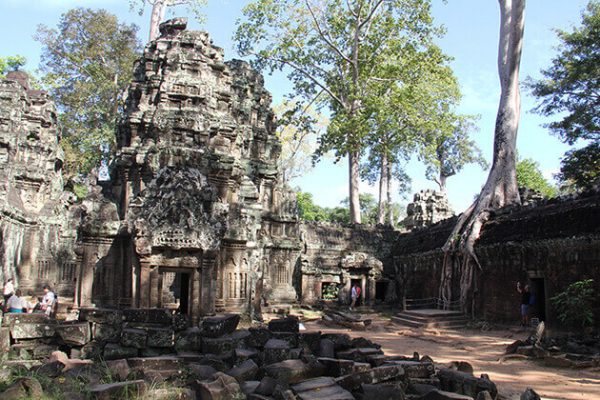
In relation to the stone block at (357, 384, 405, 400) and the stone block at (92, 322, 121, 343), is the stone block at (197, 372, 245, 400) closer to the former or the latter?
the stone block at (357, 384, 405, 400)

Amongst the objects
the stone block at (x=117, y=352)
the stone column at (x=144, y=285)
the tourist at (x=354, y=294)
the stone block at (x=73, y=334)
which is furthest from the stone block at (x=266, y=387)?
the tourist at (x=354, y=294)

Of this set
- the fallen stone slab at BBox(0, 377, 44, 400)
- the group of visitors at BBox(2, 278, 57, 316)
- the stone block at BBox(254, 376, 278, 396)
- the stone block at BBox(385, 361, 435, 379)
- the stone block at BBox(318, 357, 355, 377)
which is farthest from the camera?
the group of visitors at BBox(2, 278, 57, 316)

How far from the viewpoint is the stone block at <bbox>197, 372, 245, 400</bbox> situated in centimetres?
496

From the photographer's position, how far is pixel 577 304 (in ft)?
37.3

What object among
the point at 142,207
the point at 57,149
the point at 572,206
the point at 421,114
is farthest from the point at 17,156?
the point at 572,206

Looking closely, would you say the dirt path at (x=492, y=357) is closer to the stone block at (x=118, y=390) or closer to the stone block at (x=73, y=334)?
the stone block at (x=118, y=390)

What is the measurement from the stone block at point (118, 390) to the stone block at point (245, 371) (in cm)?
100

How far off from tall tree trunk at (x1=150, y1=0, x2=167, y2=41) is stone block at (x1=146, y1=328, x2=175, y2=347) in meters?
20.6

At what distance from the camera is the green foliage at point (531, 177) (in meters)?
38.9

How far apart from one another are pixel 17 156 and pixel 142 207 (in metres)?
15.0

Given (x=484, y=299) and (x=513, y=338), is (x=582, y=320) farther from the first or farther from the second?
(x=484, y=299)

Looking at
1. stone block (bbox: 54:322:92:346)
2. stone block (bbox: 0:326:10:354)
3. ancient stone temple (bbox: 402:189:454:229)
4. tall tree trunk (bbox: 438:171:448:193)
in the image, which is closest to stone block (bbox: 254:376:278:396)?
stone block (bbox: 54:322:92:346)

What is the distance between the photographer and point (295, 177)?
3950 centimetres

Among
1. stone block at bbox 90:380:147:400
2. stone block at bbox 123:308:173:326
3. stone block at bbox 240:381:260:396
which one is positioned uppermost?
stone block at bbox 123:308:173:326
